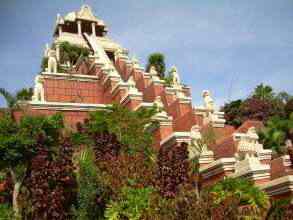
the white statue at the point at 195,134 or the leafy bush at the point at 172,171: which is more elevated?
the white statue at the point at 195,134

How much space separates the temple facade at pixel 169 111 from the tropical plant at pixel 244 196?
1.61 feet

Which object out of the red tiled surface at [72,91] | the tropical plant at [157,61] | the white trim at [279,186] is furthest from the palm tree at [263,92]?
the white trim at [279,186]

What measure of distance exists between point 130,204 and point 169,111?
1051cm

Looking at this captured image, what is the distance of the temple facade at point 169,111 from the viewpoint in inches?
501

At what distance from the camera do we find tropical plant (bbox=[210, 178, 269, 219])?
421 inches

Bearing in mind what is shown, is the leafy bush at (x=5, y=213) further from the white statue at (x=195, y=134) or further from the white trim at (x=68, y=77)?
the white trim at (x=68, y=77)

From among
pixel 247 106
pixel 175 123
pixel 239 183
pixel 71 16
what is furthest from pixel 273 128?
pixel 71 16

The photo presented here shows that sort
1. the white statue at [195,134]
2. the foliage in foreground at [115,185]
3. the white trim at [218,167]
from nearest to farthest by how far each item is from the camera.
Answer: the foliage in foreground at [115,185], the white trim at [218,167], the white statue at [195,134]

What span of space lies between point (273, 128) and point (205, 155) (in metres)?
6.89

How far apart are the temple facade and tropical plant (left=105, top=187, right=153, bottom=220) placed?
3186 millimetres

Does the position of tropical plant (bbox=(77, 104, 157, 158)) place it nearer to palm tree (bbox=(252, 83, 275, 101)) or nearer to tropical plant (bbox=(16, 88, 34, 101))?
tropical plant (bbox=(16, 88, 34, 101))

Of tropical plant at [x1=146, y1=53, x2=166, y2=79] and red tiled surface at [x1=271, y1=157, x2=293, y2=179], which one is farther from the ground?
tropical plant at [x1=146, y1=53, x2=166, y2=79]

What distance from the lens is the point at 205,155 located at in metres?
14.0

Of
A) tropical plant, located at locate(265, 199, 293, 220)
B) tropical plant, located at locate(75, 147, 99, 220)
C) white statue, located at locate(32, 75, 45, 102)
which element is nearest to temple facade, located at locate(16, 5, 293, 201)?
white statue, located at locate(32, 75, 45, 102)
